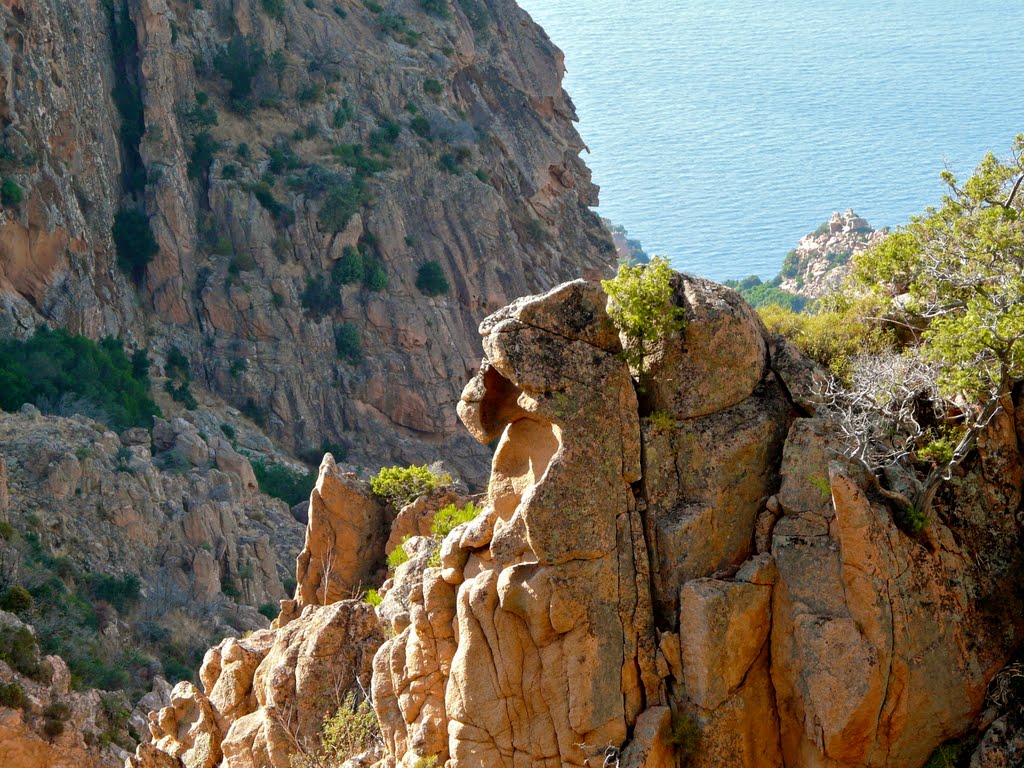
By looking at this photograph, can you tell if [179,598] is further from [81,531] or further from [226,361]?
[226,361]

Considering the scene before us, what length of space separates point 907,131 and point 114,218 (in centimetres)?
13887

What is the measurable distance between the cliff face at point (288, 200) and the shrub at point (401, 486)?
38.8m

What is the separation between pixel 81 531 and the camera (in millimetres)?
49969

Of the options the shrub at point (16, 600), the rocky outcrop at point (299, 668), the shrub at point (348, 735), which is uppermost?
the shrub at point (16, 600)

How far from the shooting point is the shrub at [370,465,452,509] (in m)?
29.9

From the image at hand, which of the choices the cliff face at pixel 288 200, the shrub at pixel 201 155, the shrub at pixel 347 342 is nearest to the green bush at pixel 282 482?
the cliff face at pixel 288 200

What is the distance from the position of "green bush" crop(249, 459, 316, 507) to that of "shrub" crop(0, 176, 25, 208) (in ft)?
56.4

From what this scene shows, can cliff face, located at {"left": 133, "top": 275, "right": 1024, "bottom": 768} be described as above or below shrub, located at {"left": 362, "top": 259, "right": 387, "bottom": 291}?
below

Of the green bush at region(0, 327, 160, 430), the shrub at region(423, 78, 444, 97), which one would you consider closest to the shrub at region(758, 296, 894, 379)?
the green bush at region(0, 327, 160, 430)

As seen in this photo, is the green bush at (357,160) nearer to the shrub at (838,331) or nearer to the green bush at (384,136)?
the green bush at (384,136)

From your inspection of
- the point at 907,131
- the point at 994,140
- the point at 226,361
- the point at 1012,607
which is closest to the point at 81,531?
the point at 226,361

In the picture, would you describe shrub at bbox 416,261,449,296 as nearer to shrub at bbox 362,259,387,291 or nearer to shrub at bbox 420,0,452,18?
shrub at bbox 362,259,387,291

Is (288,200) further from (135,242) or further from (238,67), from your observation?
(238,67)

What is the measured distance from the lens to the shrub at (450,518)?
84.7 feet
